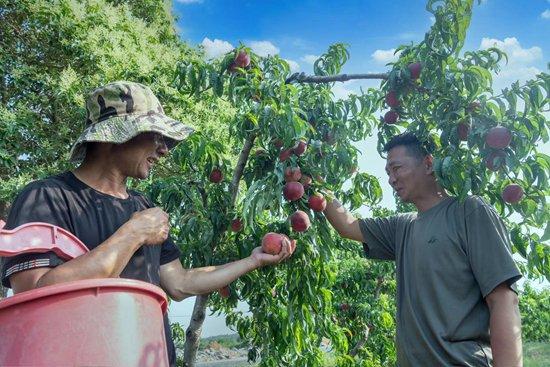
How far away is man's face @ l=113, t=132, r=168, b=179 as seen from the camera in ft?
5.20

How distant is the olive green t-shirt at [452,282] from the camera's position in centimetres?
173

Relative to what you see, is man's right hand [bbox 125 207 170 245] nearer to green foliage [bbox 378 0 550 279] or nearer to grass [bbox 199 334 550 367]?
green foliage [bbox 378 0 550 279]

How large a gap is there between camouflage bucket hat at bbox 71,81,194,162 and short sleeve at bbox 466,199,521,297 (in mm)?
965

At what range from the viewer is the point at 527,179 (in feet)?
6.19

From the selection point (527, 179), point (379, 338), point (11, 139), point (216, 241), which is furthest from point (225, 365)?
point (527, 179)

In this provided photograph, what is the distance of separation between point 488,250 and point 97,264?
118 cm

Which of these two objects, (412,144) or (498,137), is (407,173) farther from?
(498,137)

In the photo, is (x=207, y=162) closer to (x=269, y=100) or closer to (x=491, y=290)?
(x=269, y=100)

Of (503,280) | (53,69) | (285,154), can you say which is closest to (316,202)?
(285,154)

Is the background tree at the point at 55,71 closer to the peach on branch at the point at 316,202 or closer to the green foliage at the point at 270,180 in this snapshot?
the green foliage at the point at 270,180

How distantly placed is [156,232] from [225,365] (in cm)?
1026

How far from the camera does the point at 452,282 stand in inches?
70.8

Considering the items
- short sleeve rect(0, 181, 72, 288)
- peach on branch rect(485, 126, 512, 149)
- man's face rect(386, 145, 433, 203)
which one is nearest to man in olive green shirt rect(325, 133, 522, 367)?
man's face rect(386, 145, 433, 203)

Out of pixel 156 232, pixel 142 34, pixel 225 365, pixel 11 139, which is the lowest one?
pixel 225 365
